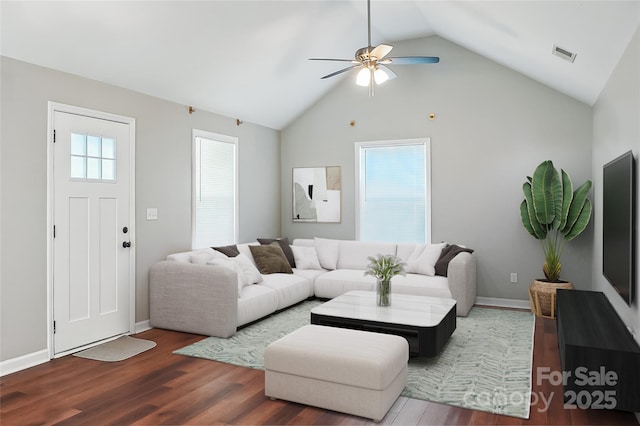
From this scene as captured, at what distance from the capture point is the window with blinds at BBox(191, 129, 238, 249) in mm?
5508

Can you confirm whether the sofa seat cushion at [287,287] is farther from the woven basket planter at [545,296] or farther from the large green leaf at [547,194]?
the large green leaf at [547,194]

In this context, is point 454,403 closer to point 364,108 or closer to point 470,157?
point 470,157

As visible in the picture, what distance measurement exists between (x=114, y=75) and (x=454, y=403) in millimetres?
4037

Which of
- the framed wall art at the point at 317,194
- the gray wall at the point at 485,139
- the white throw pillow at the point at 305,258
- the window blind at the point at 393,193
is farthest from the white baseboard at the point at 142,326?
the gray wall at the point at 485,139

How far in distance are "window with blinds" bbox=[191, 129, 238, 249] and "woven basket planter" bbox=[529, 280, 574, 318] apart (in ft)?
12.6

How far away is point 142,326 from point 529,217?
4458 millimetres

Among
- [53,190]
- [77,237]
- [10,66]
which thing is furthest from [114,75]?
[77,237]

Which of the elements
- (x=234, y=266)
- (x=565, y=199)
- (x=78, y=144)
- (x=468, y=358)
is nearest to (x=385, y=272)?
(x=468, y=358)

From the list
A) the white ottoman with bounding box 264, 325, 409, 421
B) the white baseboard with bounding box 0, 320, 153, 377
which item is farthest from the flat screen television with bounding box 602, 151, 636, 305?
the white baseboard with bounding box 0, 320, 153, 377

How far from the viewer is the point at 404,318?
3734 millimetres

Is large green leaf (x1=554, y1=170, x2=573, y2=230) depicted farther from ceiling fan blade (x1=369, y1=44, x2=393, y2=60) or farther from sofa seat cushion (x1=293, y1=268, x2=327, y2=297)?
sofa seat cushion (x1=293, y1=268, x2=327, y2=297)

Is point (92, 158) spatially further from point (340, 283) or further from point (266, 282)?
point (340, 283)

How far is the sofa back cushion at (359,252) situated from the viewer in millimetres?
6156

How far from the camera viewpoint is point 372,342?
296 cm
